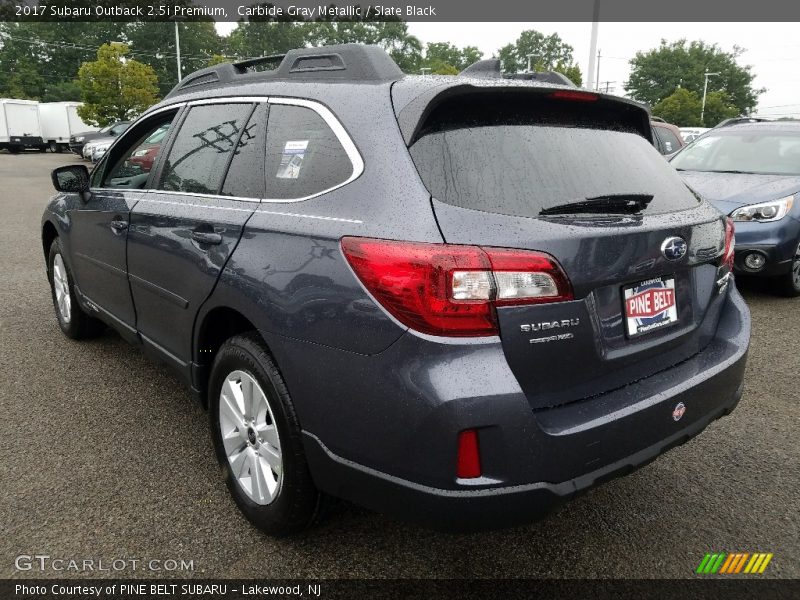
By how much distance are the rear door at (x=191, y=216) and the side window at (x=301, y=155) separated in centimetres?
7

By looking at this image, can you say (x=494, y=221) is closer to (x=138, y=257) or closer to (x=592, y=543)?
(x=592, y=543)

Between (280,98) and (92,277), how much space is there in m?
2.11

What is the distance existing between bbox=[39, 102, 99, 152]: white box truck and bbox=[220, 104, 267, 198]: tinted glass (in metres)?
41.9

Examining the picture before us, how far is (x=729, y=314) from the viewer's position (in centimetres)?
261

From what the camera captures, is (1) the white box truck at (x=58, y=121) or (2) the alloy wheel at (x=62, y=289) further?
(1) the white box truck at (x=58, y=121)

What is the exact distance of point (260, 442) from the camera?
2.41 m

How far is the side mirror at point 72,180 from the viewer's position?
3971 mm

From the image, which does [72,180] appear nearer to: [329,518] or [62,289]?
[62,289]

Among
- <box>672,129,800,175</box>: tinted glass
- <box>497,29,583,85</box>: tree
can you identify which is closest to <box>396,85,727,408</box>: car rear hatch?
<box>672,129,800,175</box>: tinted glass

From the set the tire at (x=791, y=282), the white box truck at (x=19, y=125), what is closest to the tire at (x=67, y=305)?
the tire at (x=791, y=282)

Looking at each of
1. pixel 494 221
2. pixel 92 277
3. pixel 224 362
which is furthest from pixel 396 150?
pixel 92 277

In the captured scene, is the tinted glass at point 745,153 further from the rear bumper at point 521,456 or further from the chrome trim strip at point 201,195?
the chrome trim strip at point 201,195

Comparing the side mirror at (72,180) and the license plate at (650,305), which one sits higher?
the side mirror at (72,180)

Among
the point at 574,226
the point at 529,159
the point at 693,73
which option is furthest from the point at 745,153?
the point at 693,73
